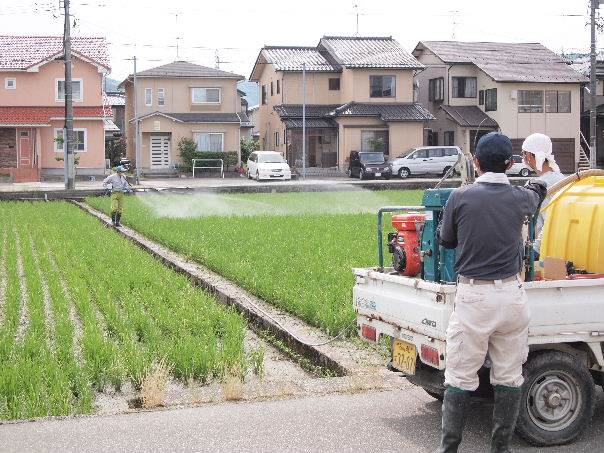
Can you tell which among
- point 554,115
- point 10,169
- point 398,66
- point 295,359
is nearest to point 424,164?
point 398,66

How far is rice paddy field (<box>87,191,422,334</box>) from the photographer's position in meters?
9.51

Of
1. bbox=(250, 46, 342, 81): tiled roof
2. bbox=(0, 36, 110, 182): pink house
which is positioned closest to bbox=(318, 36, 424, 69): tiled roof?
bbox=(250, 46, 342, 81): tiled roof

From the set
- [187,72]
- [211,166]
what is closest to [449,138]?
[211,166]

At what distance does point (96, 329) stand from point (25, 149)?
36.4 m

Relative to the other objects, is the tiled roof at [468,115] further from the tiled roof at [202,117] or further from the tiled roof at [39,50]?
the tiled roof at [39,50]

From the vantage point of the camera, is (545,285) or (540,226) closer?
(545,285)

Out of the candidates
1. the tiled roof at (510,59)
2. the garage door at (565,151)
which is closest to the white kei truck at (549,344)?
the tiled roof at (510,59)

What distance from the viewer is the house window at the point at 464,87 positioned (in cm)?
4850

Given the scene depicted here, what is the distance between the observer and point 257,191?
34.5 meters

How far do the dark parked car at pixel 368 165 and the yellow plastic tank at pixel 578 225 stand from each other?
36227mm

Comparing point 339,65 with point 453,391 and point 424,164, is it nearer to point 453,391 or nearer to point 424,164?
point 424,164

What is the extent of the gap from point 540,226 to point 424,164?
3774 cm

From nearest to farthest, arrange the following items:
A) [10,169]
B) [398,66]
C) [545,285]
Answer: [545,285] < [10,169] < [398,66]

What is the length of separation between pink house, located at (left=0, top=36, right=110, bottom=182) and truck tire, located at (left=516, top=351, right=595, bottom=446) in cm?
3873
